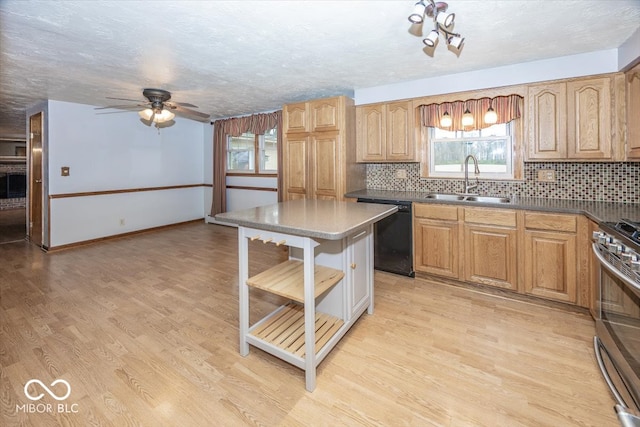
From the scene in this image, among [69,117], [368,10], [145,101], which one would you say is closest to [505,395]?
[368,10]

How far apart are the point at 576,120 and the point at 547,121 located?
21 centimetres

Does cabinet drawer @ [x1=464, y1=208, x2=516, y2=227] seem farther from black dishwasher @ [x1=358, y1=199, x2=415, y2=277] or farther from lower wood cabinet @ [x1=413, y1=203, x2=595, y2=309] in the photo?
black dishwasher @ [x1=358, y1=199, x2=415, y2=277]

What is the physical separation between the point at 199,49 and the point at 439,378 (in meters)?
3.05

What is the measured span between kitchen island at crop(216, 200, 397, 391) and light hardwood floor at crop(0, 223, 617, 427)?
0.45 ft

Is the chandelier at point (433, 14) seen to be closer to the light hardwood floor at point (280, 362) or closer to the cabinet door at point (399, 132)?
the cabinet door at point (399, 132)

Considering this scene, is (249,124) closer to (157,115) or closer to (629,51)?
(157,115)

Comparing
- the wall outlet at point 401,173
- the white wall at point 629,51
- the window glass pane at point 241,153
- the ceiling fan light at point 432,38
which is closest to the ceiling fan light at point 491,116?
the white wall at point 629,51

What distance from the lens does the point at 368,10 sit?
2006 mm

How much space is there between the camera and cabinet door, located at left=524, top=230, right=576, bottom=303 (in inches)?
98.8

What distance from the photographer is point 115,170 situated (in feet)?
16.6

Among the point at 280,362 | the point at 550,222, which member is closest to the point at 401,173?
the point at 550,222

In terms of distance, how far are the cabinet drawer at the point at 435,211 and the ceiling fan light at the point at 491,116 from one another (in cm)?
99

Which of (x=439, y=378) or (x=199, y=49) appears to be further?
(x=199, y=49)

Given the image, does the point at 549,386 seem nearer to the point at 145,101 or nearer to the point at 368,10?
the point at 368,10
